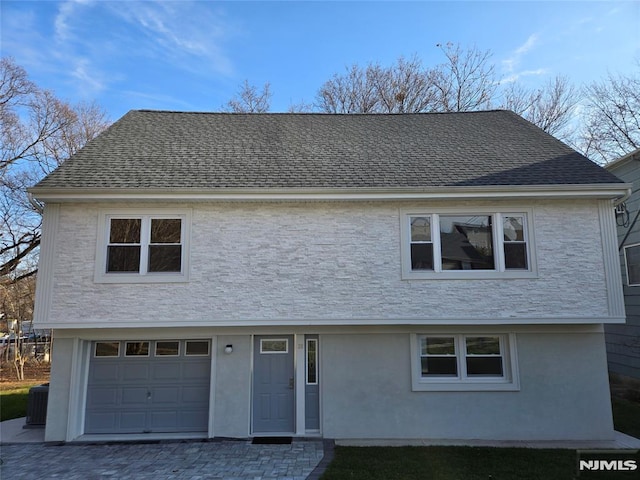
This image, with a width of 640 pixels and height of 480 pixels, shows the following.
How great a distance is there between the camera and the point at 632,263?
478 inches

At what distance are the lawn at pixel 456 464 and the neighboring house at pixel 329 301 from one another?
2.75ft

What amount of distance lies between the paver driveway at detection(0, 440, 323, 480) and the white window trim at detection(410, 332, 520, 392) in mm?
2798

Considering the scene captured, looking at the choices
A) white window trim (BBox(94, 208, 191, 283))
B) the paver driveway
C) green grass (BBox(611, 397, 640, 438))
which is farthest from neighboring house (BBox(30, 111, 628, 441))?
green grass (BBox(611, 397, 640, 438))

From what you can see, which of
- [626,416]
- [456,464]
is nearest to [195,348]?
[456,464]

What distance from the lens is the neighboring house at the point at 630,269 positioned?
11.8 meters

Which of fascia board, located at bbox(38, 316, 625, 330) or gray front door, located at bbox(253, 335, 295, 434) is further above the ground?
fascia board, located at bbox(38, 316, 625, 330)

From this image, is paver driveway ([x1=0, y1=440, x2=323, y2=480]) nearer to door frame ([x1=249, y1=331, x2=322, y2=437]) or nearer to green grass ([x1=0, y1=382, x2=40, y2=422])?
door frame ([x1=249, y1=331, x2=322, y2=437])

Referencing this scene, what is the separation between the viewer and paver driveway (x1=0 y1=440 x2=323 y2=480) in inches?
286

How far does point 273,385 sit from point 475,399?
4805mm

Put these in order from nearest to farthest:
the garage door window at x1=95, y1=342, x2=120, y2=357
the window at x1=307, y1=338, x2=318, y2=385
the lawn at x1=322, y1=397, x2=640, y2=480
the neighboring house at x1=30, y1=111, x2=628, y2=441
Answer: the lawn at x1=322, y1=397, x2=640, y2=480
the neighboring house at x1=30, y1=111, x2=628, y2=441
the window at x1=307, y1=338, x2=318, y2=385
the garage door window at x1=95, y1=342, x2=120, y2=357

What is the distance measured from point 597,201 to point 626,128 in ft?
38.7

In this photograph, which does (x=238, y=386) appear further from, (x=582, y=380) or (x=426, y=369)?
(x=582, y=380)

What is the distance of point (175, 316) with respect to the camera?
9.09 m

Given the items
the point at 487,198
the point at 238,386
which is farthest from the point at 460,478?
the point at 487,198
